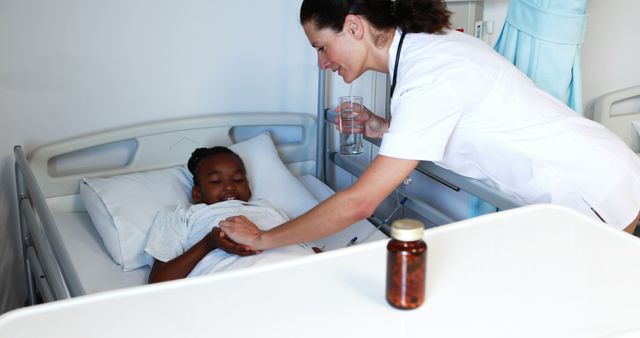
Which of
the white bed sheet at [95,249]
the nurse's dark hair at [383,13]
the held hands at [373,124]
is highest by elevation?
the nurse's dark hair at [383,13]

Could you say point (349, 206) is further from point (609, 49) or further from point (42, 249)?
point (609, 49)

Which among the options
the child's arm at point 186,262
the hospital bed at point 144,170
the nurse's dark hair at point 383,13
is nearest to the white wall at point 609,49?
the hospital bed at point 144,170

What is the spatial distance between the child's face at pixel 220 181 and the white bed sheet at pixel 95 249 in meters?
0.32

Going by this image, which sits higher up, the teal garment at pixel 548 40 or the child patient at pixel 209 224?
the teal garment at pixel 548 40

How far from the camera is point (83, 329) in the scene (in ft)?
3.28

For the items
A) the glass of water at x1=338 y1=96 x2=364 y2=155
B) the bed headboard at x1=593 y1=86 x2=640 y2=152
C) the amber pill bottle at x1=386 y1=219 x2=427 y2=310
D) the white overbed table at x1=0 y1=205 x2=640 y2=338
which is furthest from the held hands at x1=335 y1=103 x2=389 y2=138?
the bed headboard at x1=593 y1=86 x2=640 y2=152

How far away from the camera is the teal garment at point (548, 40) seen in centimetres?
234

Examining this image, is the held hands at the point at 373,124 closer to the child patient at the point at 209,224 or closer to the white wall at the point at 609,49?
the child patient at the point at 209,224

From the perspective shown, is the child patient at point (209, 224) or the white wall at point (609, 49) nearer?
the child patient at point (209, 224)

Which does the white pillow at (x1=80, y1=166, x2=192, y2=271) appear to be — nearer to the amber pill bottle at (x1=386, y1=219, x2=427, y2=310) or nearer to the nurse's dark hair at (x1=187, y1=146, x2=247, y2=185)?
the nurse's dark hair at (x1=187, y1=146, x2=247, y2=185)

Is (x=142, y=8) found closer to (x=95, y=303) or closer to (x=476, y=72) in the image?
(x=476, y=72)

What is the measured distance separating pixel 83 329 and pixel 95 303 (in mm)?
75

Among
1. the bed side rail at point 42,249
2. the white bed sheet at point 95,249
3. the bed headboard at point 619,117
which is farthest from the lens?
the bed headboard at point 619,117

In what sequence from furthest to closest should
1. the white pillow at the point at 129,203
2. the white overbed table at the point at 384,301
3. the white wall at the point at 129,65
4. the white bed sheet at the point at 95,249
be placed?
1. the white wall at the point at 129,65
2. the white pillow at the point at 129,203
3. the white bed sheet at the point at 95,249
4. the white overbed table at the point at 384,301
